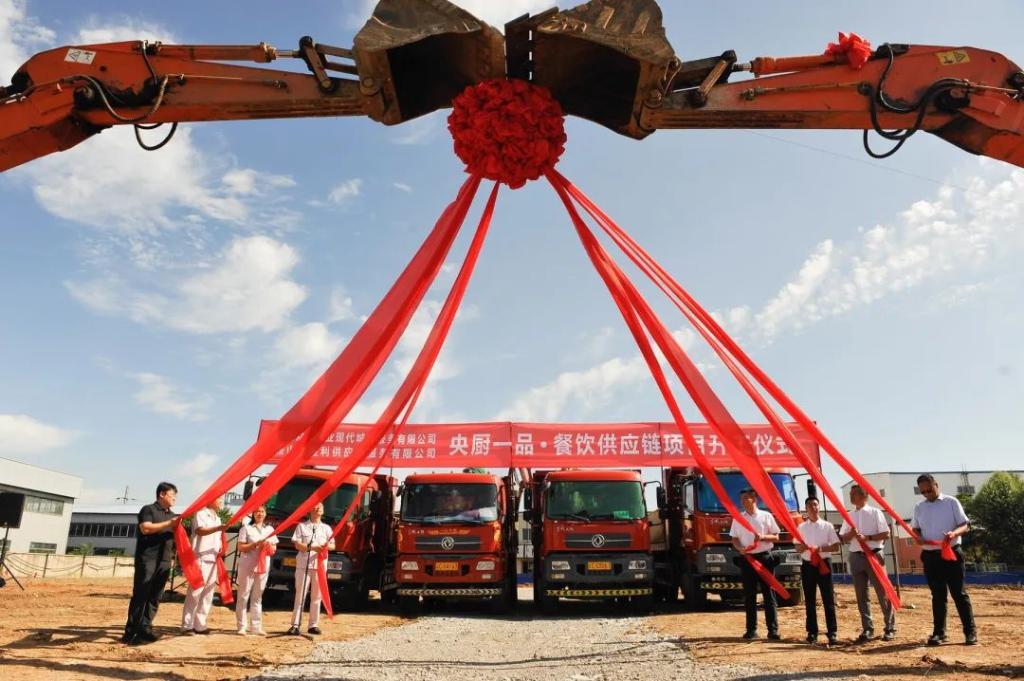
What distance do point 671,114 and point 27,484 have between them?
42.4 metres

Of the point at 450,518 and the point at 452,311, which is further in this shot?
the point at 450,518

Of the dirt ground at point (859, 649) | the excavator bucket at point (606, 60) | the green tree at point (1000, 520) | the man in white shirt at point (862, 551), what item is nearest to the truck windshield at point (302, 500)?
the dirt ground at point (859, 649)

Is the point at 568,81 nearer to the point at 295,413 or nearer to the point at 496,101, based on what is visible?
the point at 496,101

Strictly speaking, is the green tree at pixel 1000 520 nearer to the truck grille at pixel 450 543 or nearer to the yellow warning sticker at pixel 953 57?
the truck grille at pixel 450 543

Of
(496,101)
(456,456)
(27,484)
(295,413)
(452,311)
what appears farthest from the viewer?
(27,484)

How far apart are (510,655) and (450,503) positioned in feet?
15.4

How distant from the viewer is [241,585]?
8141 mm

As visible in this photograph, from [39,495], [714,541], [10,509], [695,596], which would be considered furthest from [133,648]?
[39,495]

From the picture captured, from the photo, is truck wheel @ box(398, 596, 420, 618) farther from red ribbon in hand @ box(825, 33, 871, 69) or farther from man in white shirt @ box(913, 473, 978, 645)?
red ribbon in hand @ box(825, 33, 871, 69)

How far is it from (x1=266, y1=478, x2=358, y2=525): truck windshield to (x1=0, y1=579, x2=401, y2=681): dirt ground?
1.60 metres

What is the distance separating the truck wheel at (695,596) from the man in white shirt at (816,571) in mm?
3408

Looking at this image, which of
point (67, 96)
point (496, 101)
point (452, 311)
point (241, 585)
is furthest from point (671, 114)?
point (241, 585)

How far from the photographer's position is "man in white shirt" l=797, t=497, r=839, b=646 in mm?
7383

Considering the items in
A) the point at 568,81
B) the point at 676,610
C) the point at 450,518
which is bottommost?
the point at 676,610
